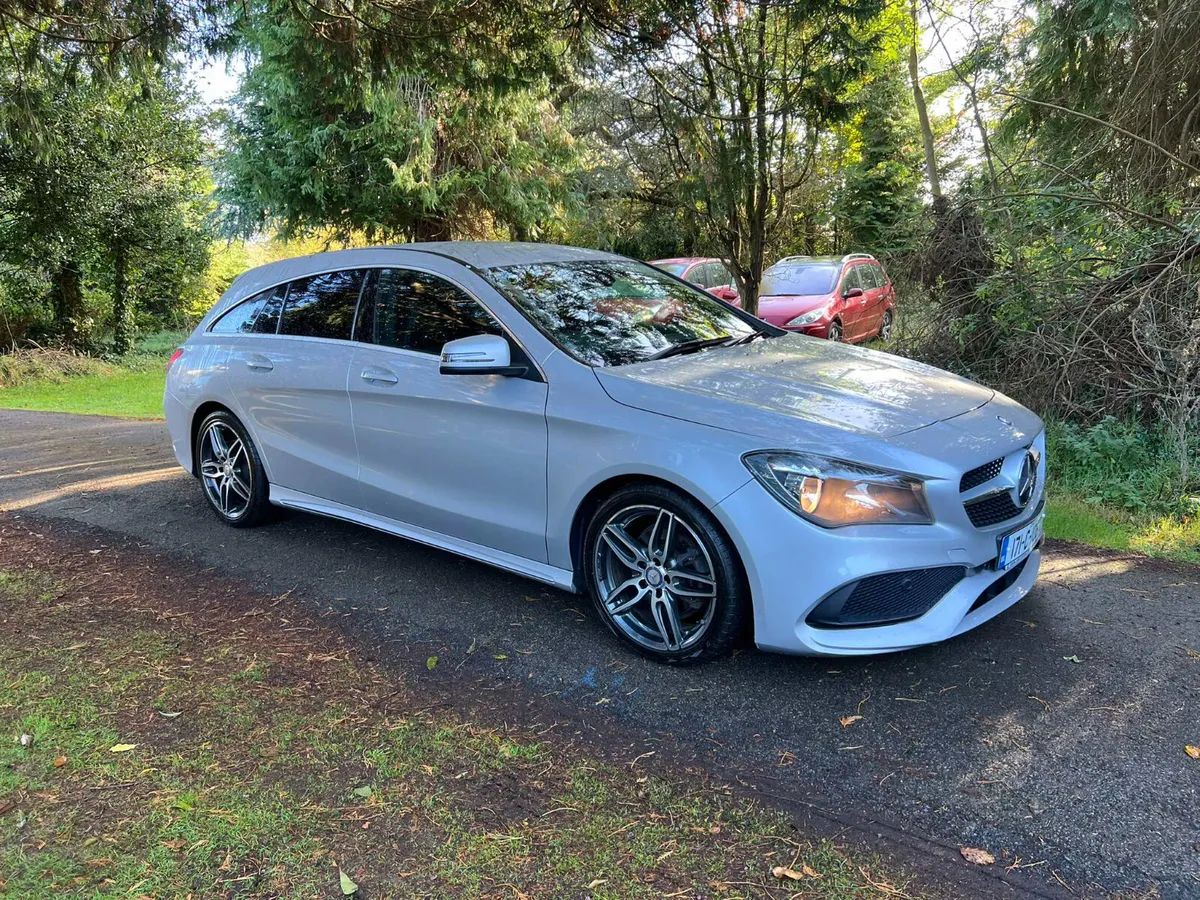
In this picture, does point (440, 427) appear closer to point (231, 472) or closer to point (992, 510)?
point (231, 472)

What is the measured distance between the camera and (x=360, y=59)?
22.3 ft

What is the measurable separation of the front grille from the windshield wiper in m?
1.40

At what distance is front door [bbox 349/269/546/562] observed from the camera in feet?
12.3

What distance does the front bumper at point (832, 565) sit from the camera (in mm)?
2992

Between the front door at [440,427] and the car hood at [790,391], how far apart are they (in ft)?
1.68

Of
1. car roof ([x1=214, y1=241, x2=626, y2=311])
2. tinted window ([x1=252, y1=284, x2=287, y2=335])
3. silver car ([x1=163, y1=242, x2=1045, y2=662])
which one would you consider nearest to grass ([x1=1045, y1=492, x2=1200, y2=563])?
silver car ([x1=163, y1=242, x2=1045, y2=662])

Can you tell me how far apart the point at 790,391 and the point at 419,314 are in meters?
1.92

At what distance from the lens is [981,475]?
3.22m

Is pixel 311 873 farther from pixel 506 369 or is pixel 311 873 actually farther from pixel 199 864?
pixel 506 369

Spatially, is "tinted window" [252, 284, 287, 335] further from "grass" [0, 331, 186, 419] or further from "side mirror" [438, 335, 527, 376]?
"grass" [0, 331, 186, 419]

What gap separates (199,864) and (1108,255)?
7550 millimetres

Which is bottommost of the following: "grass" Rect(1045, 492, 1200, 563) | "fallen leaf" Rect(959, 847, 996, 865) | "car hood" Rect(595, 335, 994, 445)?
"fallen leaf" Rect(959, 847, 996, 865)

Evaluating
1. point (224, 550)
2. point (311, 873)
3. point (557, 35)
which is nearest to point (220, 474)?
point (224, 550)

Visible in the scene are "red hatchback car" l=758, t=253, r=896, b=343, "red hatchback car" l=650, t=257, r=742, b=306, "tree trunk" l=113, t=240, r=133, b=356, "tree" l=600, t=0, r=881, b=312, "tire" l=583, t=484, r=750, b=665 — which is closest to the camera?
"tire" l=583, t=484, r=750, b=665
